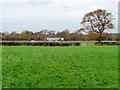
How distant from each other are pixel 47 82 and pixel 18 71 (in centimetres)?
261

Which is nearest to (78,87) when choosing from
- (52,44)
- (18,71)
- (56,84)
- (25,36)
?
(56,84)

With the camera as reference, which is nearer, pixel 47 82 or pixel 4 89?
pixel 4 89

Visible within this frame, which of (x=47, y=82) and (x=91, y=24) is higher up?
(x=91, y=24)

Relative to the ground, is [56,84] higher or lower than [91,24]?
lower

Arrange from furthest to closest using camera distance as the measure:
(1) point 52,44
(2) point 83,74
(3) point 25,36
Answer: (3) point 25,36 → (1) point 52,44 → (2) point 83,74

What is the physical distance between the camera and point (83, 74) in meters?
10.9

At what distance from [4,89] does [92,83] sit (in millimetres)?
2610

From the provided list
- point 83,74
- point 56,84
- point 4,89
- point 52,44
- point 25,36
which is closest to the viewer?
point 4,89

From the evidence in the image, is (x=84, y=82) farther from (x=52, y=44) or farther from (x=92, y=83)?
(x=52, y=44)

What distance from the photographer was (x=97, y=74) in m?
11.0

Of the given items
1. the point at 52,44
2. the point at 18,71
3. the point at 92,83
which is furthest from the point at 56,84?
the point at 52,44

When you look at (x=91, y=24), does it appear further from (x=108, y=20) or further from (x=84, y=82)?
(x=84, y=82)

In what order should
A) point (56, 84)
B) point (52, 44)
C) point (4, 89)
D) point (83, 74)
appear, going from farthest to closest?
point (52, 44)
point (83, 74)
point (56, 84)
point (4, 89)

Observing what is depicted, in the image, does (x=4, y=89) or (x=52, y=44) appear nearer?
(x=4, y=89)
